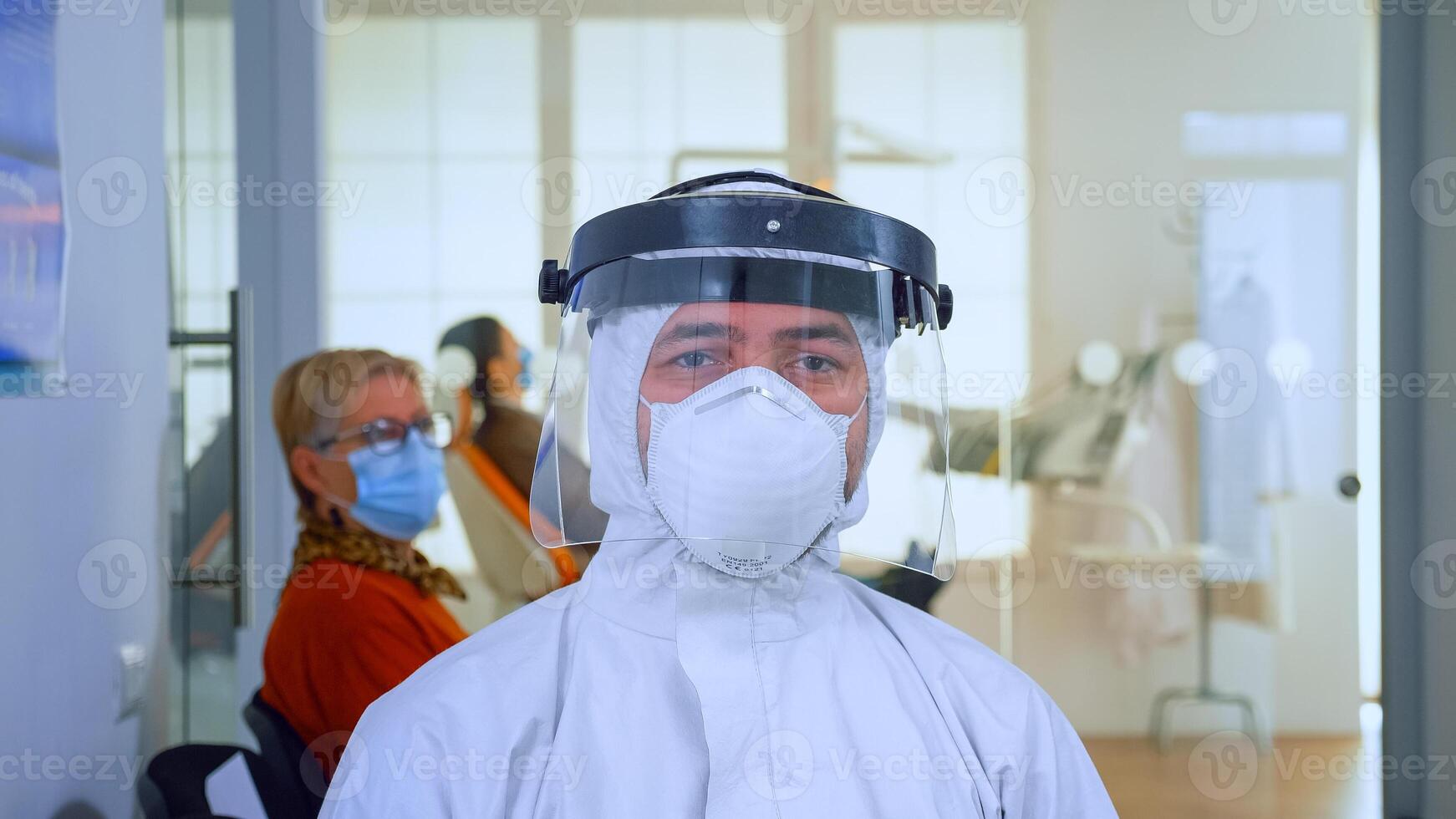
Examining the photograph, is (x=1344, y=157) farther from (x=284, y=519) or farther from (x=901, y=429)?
(x=284, y=519)

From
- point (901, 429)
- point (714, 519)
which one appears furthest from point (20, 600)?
point (901, 429)

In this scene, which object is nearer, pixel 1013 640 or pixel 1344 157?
pixel 1344 157

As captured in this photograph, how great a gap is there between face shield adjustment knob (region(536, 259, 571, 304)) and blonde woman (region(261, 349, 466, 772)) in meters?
0.69

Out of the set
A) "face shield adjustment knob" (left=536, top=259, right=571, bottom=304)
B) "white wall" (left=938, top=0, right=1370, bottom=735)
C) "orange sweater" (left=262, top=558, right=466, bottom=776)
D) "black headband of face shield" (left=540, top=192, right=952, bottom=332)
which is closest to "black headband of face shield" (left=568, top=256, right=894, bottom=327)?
"black headband of face shield" (left=540, top=192, right=952, bottom=332)

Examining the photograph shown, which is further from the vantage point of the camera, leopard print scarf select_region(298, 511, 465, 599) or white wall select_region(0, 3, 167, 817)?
leopard print scarf select_region(298, 511, 465, 599)

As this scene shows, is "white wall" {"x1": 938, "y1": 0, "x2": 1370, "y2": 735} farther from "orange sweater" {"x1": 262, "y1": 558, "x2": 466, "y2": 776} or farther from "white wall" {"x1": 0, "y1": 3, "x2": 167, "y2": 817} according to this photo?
"white wall" {"x1": 0, "y1": 3, "x2": 167, "y2": 817}

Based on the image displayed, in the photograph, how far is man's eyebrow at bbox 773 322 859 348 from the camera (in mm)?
1019

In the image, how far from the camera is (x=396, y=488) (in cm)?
178

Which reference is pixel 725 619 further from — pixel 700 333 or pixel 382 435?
pixel 382 435

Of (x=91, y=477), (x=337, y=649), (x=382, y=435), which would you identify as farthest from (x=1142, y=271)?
(x=91, y=477)

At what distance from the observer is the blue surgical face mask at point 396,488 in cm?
176

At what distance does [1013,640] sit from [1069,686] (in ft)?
0.65

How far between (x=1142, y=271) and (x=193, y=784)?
264cm

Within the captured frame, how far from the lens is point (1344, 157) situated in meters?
2.78
